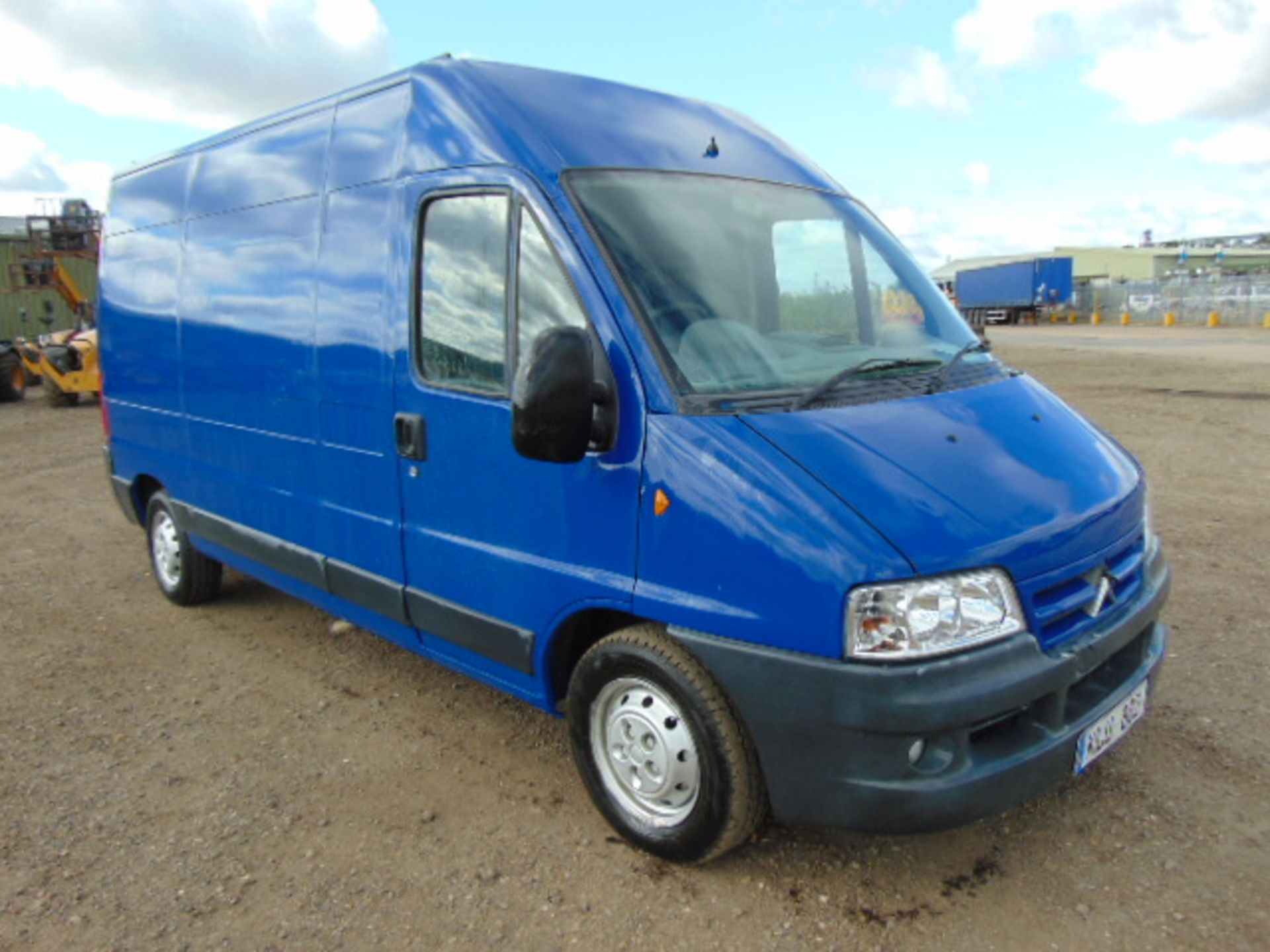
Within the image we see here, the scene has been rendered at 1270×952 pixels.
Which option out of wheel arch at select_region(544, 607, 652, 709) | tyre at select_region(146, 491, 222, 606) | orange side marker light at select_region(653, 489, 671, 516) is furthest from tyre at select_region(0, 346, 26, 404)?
orange side marker light at select_region(653, 489, 671, 516)

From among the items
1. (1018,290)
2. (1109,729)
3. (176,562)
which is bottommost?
(176,562)

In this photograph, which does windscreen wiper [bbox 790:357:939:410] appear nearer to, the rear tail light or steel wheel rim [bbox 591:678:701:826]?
steel wheel rim [bbox 591:678:701:826]

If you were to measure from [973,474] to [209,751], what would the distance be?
3.20 meters

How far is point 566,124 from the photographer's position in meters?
3.29

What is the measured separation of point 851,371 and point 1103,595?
1.03 m

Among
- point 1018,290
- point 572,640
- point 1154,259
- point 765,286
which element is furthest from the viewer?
point 1154,259

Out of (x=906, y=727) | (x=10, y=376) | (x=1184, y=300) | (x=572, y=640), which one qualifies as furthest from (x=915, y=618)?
(x=1184, y=300)

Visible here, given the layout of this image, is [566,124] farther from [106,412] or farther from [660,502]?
[106,412]

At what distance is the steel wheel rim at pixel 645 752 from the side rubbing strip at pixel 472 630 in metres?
0.37

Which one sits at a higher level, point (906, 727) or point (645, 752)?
point (906, 727)

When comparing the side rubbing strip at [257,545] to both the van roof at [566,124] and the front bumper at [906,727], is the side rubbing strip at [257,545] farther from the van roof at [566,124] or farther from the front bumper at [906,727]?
the front bumper at [906,727]

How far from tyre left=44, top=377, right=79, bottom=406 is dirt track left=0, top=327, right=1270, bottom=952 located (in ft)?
46.8

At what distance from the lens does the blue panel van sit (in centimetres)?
256

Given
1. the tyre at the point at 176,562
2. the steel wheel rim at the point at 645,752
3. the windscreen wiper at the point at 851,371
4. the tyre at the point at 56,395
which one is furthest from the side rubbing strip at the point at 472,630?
the tyre at the point at 56,395
